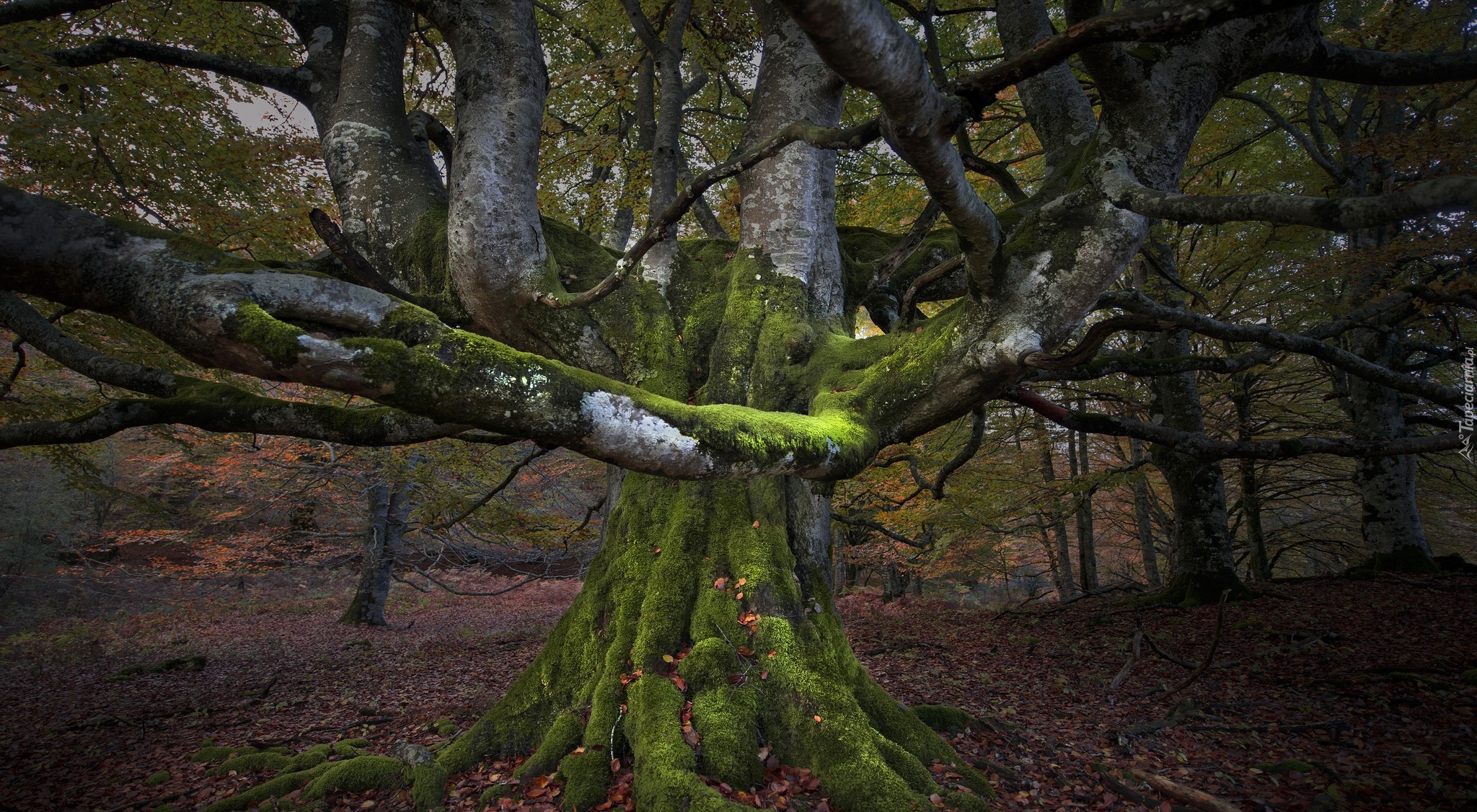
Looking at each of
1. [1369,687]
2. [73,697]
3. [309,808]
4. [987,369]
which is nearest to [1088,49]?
[987,369]

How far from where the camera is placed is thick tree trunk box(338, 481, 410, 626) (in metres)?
11.5

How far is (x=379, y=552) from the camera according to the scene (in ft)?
37.9

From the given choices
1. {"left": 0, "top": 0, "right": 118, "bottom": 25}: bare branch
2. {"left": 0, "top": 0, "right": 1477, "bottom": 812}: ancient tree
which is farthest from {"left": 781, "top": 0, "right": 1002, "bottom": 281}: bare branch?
{"left": 0, "top": 0, "right": 118, "bottom": 25}: bare branch

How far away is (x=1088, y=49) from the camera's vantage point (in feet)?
9.70

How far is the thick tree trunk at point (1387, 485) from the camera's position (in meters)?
8.20

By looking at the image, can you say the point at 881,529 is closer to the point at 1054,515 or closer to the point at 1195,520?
the point at 1195,520

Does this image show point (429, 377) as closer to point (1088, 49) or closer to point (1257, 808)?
point (1088, 49)

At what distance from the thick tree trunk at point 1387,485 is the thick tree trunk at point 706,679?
8.80 m

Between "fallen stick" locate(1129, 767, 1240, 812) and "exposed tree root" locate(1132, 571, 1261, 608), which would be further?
"exposed tree root" locate(1132, 571, 1261, 608)

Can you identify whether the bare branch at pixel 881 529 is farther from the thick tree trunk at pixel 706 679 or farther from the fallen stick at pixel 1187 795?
the fallen stick at pixel 1187 795

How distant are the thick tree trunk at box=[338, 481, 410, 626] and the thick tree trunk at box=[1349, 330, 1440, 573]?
14.8 metres

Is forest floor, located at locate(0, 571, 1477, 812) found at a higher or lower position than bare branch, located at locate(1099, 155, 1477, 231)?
lower

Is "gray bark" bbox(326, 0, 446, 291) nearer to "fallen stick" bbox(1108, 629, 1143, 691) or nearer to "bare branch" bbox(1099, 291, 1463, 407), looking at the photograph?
"bare branch" bbox(1099, 291, 1463, 407)

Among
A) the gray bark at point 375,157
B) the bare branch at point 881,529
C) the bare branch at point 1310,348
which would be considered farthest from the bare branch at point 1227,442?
the gray bark at point 375,157
